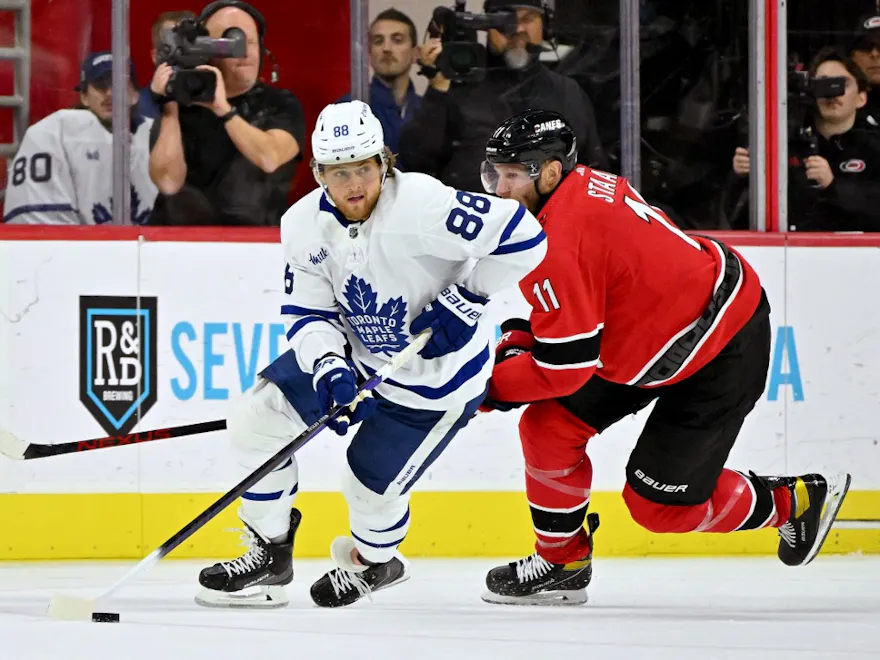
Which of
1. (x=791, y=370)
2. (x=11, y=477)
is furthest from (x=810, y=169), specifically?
(x=11, y=477)

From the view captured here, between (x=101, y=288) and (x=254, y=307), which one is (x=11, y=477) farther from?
(x=254, y=307)

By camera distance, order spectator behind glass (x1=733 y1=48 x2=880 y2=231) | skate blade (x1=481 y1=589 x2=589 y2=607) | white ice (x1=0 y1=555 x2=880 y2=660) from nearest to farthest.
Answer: white ice (x1=0 y1=555 x2=880 y2=660) < skate blade (x1=481 y1=589 x2=589 y2=607) < spectator behind glass (x1=733 y1=48 x2=880 y2=231)

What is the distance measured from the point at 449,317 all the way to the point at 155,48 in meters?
1.63

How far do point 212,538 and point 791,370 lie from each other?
1751 mm

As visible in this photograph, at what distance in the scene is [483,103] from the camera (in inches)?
151

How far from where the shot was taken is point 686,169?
394cm

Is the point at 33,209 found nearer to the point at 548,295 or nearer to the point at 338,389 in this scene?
the point at 338,389

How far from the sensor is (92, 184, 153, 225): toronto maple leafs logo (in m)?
3.64

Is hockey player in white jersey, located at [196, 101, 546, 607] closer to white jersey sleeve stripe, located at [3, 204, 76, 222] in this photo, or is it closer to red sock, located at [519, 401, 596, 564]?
red sock, located at [519, 401, 596, 564]

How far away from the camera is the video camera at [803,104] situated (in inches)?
155

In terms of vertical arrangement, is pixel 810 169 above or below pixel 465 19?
below

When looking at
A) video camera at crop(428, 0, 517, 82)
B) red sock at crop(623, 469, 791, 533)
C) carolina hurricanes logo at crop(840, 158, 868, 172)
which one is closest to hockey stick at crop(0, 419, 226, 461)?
red sock at crop(623, 469, 791, 533)

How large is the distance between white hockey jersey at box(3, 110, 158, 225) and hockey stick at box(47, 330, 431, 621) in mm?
1364

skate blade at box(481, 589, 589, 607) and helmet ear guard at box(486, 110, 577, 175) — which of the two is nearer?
helmet ear guard at box(486, 110, 577, 175)
